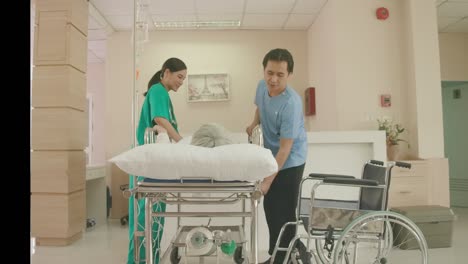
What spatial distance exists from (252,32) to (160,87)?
11.2 feet

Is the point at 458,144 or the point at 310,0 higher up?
the point at 310,0

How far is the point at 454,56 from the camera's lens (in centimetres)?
547

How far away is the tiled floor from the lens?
2908 mm

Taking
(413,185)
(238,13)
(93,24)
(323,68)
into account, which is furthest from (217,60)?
(413,185)

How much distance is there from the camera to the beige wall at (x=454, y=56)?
5438mm

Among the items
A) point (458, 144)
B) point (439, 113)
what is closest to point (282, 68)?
point (439, 113)

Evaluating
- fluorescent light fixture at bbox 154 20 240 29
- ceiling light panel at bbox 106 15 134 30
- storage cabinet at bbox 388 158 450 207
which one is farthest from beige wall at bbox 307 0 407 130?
ceiling light panel at bbox 106 15 134 30

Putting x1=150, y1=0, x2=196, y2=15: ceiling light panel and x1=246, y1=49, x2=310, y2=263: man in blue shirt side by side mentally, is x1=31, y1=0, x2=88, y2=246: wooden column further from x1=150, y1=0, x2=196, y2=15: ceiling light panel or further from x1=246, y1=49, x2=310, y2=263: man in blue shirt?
x1=246, y1=49, x2=310, y2=263: man in blue shirt

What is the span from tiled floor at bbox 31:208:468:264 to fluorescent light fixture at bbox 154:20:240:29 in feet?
9.02

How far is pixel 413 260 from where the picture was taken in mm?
2846

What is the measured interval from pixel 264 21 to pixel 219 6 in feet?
2.57

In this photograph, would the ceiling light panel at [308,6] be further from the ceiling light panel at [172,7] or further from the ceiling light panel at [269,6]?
the ceiling light panel at [172,7]

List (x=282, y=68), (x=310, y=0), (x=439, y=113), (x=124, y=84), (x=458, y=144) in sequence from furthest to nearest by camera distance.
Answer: (x=458, y=144) → (x=124, y=84) → (x=310, y=0) → (x=439, y=113) → (x=282, y=68)

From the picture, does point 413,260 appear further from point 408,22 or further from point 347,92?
point 408,22
